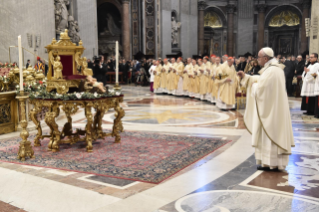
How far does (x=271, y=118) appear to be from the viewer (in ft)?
14.8

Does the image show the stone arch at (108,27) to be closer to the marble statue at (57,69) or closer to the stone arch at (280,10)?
the stone arch at (280,10)

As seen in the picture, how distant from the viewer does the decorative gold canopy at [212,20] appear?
1182 inches

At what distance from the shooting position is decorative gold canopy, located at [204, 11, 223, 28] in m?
30.0

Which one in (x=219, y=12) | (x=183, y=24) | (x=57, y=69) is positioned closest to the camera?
(x=57, y=69)

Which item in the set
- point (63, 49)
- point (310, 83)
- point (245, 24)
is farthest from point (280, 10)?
point (63, 49)

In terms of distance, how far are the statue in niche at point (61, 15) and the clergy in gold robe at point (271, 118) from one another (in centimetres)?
1298

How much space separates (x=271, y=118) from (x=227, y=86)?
6.72 m

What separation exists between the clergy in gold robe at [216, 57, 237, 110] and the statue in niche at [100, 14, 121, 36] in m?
16.0

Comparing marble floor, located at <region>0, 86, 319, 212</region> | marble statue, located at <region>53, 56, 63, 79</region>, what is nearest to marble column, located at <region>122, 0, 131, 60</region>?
marble statue, located at <region>53, 56, 63, 79</region>

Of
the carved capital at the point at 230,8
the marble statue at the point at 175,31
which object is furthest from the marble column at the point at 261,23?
the marble statue at the point at 175,31

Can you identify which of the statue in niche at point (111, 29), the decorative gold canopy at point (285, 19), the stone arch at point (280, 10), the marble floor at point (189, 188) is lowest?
the marble floor at point (189, 188)

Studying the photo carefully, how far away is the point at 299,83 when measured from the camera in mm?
13695

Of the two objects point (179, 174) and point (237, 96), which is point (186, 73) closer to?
point (237, 96)

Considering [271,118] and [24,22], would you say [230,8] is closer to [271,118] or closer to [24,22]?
[24,22]
